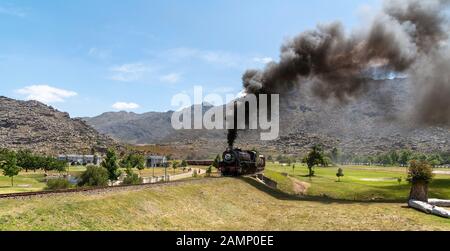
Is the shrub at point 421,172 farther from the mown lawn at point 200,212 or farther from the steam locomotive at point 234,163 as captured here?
the steam locomotive at point 234,163

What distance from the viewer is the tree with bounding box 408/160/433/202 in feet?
117

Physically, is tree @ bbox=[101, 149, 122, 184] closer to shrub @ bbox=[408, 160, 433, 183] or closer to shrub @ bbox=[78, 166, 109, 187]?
shrub @ bbox=[78, 166, 109, 187]

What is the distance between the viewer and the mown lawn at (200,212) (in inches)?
790

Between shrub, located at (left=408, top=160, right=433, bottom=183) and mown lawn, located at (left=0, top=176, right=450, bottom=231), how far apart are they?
114 inches

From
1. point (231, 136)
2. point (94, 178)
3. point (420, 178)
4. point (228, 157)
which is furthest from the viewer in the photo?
point (94, 178)

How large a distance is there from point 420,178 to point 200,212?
20182 mm

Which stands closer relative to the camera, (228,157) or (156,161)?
(228,157)

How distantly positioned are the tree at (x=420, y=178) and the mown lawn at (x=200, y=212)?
2.04 metres

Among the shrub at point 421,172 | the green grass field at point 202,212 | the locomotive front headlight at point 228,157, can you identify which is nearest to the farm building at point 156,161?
the locomotive front headlight at point 228,157

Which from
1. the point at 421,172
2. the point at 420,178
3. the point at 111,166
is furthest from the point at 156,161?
the point at 421,172

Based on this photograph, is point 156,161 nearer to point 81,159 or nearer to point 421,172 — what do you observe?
point 81,159

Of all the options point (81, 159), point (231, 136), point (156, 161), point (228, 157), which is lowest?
point (156, 161)

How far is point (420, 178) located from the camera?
3597 centimetres
